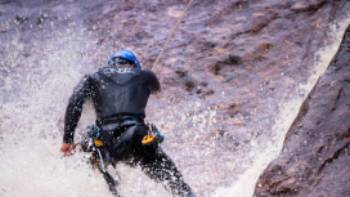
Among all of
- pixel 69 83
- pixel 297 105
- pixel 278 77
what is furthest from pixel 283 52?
pixel 69 83

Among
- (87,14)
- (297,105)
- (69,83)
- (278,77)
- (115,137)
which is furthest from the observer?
(87,14)

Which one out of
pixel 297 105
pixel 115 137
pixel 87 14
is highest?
pixel 115 137

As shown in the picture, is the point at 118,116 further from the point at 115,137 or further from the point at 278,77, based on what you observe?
the point at 278,77

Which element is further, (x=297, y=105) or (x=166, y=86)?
(x=166, y=86)

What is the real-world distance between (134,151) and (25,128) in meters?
3.96

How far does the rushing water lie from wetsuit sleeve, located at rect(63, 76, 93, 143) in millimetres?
757

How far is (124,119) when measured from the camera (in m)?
5.25

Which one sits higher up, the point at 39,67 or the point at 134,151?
the point at 134,151

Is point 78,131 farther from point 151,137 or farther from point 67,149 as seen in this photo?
point 151,137

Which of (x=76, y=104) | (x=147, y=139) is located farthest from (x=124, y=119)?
(x=76, y=104)

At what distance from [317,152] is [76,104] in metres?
2.27

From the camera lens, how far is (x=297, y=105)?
7.82 meters

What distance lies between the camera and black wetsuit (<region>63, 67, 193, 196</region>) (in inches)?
205

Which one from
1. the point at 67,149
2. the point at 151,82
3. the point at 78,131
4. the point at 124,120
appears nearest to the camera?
the point at 124,120
